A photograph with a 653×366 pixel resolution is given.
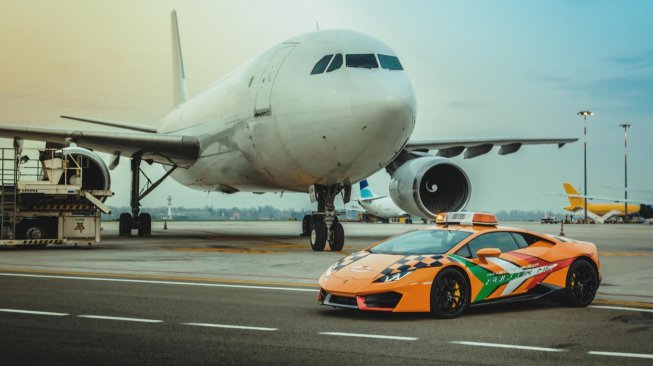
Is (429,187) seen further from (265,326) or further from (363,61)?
(265,326)

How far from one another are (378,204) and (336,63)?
5157 cm

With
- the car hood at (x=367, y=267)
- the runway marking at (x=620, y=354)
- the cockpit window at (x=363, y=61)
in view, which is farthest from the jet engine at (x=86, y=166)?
the runway marking at (x=620, y=354)

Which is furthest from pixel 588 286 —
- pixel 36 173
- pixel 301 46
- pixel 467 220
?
pixel 36 173

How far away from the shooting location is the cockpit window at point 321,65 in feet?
60.5

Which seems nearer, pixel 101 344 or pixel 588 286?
pixel 101 344

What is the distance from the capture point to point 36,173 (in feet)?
73.5

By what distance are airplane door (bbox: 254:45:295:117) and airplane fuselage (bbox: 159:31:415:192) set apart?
26 mm

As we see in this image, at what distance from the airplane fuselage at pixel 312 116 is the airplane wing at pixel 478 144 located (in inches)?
245

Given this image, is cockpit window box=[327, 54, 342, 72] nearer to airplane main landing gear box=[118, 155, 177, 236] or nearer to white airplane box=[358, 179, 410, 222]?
airplane main landing gear box=[118, 155, 177, 236]

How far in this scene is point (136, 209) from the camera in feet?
93.1

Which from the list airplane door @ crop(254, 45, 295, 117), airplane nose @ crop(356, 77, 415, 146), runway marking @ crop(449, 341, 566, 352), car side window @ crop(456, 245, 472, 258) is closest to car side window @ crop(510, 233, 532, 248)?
car side window @ crop(456, 245, 472, 258)

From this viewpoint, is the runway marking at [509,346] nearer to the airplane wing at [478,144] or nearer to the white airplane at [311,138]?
the white airplane at [311,138]

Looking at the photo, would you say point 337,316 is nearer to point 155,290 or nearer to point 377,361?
point 377,361

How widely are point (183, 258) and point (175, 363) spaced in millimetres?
11578
